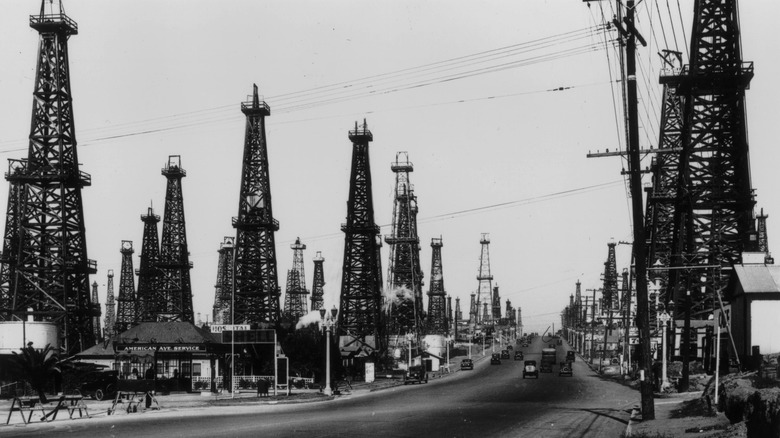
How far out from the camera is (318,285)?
501ft

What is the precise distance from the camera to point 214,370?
50000 millimetres

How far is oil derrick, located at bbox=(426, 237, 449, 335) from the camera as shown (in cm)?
13288

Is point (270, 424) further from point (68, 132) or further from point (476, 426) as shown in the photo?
point (68, 132)

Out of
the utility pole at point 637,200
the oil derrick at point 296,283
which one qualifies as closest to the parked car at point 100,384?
the utility pole at point 637,200

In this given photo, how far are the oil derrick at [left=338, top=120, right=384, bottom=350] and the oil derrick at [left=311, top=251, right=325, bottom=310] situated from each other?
7344 cm

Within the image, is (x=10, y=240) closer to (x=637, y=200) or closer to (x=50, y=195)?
(x=50, y=195)

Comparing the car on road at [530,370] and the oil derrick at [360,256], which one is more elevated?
the oil derrick at [360,256]

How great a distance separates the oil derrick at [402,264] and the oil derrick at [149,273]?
80.8ft

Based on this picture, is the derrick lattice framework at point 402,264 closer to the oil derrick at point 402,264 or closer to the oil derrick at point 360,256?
the oil derrick at point 402,264

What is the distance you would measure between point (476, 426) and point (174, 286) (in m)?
65.6

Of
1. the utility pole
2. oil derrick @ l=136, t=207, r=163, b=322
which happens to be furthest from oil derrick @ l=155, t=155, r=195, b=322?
the utility pole

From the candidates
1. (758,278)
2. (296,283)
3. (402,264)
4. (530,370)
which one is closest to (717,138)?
(758,278)

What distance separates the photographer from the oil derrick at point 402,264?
9517cm

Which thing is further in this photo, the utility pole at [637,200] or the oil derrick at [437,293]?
the oil derrick at [437,293]
